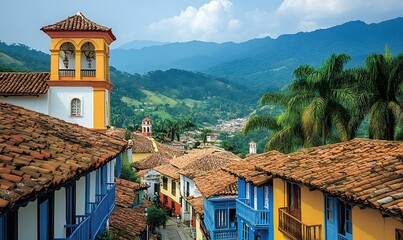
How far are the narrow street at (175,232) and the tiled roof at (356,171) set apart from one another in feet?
77.3

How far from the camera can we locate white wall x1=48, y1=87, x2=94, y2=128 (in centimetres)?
2511

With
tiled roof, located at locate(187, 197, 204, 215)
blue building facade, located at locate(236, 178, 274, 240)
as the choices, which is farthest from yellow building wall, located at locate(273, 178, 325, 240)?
tiled roof, located at locate(187, 197, 204, 215)

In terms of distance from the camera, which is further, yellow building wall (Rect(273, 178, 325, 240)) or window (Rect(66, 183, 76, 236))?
yellow building wall (Rect(273, 178, 325, 240))

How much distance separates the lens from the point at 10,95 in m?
23.9

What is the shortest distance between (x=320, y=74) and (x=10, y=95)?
55.2 feet

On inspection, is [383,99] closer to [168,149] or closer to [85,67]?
[85,67]

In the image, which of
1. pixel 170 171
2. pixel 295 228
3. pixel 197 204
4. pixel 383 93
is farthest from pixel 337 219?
pixel 170 171

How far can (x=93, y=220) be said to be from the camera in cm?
1172

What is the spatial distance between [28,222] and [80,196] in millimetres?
4455

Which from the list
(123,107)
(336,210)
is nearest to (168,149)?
(336,210)

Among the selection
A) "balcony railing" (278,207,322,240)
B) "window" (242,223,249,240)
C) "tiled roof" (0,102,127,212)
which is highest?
"tiled roof" (0,102,127,212)

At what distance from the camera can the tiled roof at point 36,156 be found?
6.19m

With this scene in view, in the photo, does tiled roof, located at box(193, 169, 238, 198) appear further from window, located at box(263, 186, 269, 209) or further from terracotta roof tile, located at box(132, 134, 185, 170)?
terracotta roof tile, located at box(132, 134, 185, 170)

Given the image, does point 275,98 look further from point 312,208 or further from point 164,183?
point 164,183
